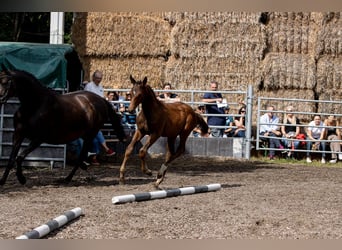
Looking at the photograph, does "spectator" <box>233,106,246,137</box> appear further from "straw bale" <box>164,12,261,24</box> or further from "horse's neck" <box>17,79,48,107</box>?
"horse's neck" <box>17,79,48,107</box>

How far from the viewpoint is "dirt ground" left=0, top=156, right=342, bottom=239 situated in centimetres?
631

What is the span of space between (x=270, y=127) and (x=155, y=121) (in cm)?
576

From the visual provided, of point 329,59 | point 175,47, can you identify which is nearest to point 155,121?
point 175,47

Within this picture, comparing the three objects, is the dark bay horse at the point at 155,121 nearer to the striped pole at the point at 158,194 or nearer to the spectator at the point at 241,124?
the striped pole at the point at 158,194

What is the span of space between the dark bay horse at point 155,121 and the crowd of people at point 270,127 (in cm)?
409

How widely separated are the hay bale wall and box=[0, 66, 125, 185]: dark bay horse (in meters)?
6.15

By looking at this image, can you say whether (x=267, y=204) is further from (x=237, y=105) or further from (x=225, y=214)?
(x=237, y=105)

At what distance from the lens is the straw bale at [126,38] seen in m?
16.6

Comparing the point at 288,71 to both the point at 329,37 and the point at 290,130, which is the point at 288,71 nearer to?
the point at 329,37

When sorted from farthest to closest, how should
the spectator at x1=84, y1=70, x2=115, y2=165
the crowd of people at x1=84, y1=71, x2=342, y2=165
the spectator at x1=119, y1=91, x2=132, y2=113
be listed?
the crowd of people at x1=84, y1=71, x2=342, y2=165 < the spectator at x1=119, y1=91, x2=132, y2=113 < the spectator at x1=84, y1=70, x2=115, y2=165

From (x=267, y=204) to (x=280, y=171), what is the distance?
4649 mm

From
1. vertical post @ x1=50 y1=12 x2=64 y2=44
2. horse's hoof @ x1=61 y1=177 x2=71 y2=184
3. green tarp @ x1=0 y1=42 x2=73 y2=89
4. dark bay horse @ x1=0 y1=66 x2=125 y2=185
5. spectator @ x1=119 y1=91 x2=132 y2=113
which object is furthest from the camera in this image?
vertical post @ x1=50 y1=12 x2=64 y2=44

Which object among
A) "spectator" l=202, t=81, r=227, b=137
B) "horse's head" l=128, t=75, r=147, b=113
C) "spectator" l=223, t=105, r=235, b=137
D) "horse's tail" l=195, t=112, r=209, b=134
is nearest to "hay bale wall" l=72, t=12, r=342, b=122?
"spectator" l=223, t=105, r=235, b=137

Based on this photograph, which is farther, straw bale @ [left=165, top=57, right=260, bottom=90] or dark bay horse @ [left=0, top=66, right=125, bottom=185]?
straw bale @ [left=165, top=57, right=260, bottom=90]
